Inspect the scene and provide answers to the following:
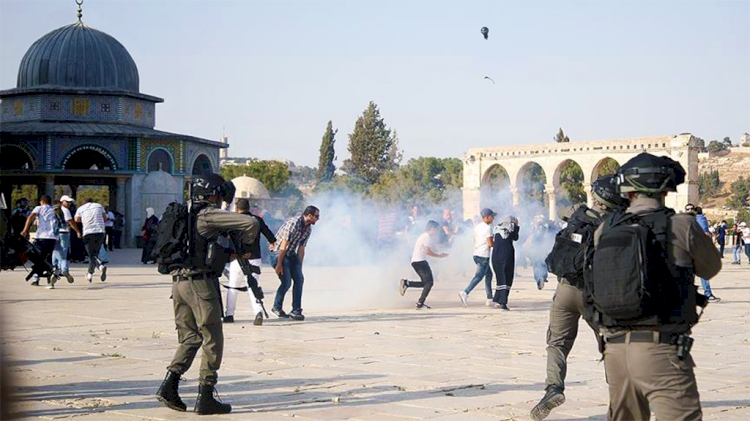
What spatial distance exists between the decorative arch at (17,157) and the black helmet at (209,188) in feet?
112

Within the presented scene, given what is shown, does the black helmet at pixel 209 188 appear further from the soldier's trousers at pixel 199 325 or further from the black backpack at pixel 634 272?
the black backpack at pixel 634 272

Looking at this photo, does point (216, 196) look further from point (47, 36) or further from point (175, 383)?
point (47, 36)

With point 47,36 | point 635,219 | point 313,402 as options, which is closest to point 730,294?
point 313,402

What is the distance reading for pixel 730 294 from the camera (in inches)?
773

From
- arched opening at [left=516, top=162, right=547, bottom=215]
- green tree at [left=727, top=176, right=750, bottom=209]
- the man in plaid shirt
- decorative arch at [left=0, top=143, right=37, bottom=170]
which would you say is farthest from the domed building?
green tree at [left=727, top=176, right=750, bottom=209]

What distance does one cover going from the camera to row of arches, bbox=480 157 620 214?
61625mm

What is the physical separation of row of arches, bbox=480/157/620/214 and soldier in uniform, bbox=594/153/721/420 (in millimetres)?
51725

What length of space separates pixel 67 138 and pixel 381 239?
69.2 feet

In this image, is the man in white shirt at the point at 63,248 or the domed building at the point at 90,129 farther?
the domed building at the point at 90,129

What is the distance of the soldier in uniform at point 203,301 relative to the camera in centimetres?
742

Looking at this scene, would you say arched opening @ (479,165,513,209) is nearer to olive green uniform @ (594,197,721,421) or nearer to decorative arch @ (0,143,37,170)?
decorative arch @ (0,143,37,170)

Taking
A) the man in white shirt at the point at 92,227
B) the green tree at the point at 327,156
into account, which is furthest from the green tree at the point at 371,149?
the man in white shirt at the point at 92,227

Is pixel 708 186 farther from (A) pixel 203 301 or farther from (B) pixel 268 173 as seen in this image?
(A) pixel 203 301

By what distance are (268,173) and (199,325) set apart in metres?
89.4
